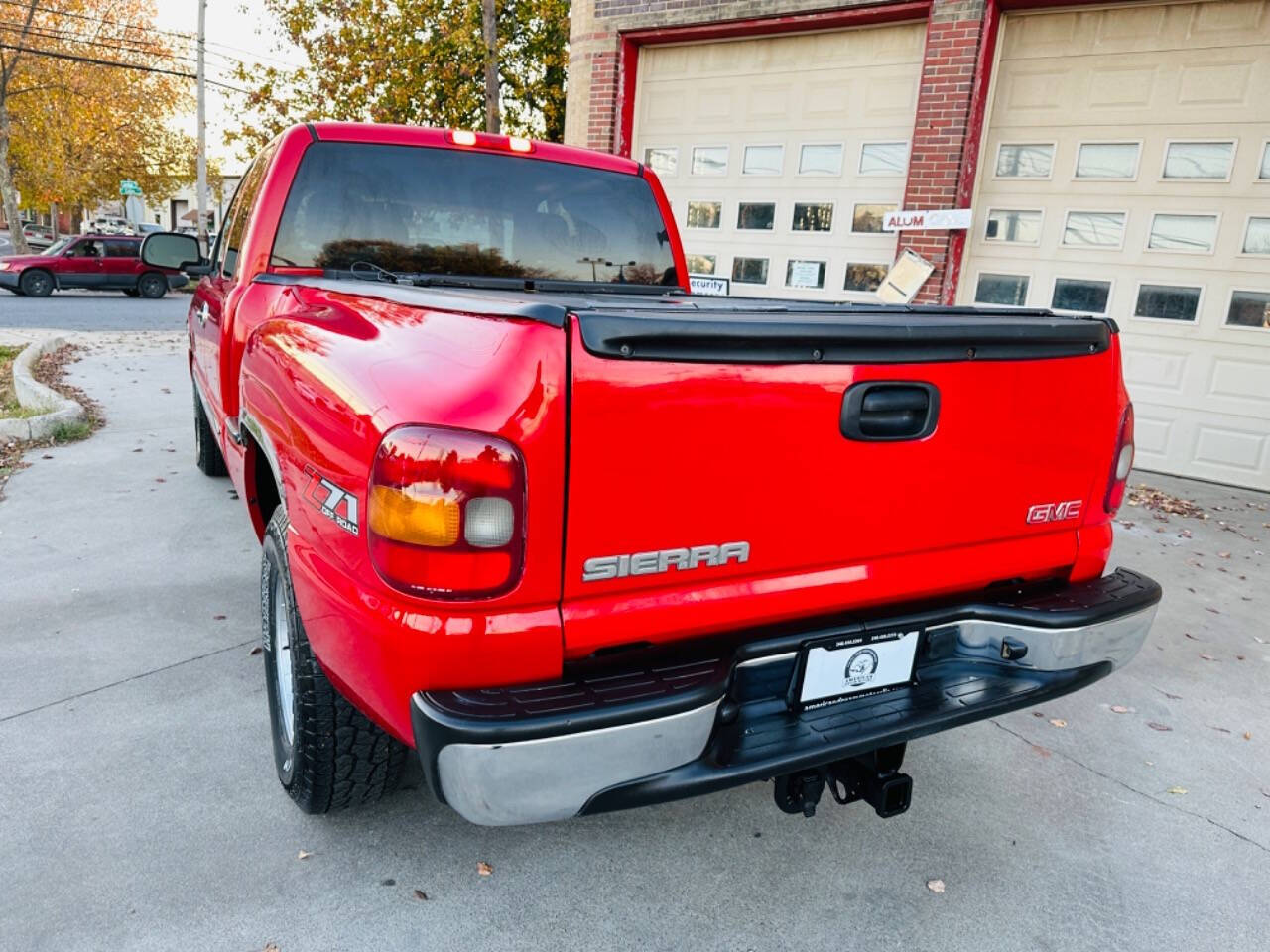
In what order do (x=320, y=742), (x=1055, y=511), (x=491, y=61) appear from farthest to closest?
(x=491, y=61) < (x=1055, y=511) < (x=320, y=742)

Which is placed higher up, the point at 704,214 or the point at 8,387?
the point at 704,214

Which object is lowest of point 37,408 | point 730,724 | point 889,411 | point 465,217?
point 37,408

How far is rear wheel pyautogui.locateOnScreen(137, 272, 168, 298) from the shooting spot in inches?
829

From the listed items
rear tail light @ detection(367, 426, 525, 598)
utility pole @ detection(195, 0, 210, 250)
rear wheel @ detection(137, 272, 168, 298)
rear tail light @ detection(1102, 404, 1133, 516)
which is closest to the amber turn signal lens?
rear tail light @ detection(367, 426, 525, 598)

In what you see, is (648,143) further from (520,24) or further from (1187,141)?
(520,24)

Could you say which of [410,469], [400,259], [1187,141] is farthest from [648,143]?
[410,469]

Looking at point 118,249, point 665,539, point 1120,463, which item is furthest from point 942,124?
point 118,249

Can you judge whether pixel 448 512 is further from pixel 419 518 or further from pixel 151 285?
pixel 151 285

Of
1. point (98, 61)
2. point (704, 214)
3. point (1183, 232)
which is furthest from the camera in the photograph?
point (98, 61)

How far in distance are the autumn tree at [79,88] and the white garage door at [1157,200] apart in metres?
27.1

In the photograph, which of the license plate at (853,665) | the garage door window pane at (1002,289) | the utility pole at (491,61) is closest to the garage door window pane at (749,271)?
the garage door window pane at (1002,289)

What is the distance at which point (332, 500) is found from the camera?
1.79 metres

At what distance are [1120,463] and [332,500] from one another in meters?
2.06

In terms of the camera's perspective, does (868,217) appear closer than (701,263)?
Yes
